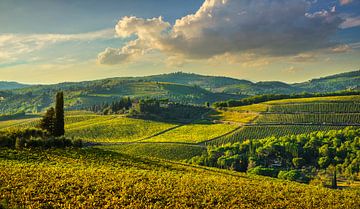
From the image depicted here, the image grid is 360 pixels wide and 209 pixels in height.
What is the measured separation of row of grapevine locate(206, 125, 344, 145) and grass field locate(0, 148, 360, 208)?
386 feet

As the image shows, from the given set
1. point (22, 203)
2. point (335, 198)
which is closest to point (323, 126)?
point (335, 198)

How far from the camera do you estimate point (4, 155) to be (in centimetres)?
4659

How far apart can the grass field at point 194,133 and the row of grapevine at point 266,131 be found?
22.6 ft

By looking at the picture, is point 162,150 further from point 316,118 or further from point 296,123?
point 316,118

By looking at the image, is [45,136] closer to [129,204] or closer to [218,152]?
[129,204]

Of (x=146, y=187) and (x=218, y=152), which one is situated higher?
(x=146, y=187)

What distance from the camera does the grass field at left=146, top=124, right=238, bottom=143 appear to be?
164m

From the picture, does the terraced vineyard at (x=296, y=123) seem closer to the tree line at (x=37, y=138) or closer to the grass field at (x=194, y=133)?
the grass field at (x=194, y=133)

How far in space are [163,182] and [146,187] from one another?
4.40 m

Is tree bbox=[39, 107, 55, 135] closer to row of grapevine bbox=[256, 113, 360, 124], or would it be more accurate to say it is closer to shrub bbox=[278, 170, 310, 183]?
shrub bbox=[278, 170, 310, 183]

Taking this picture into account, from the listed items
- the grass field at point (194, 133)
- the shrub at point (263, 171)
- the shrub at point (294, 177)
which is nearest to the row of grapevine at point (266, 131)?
the grass field at point (194, 133)

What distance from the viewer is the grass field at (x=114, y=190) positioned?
29.9 meters

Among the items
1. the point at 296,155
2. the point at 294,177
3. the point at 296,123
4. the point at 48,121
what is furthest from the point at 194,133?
the point at 48,121

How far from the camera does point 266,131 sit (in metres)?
175
